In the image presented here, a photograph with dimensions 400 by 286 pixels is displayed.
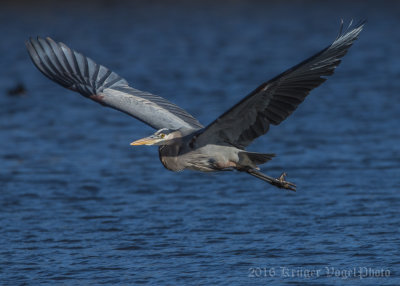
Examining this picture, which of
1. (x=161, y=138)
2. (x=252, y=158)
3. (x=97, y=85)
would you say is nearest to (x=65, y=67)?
(x=97, y=85)

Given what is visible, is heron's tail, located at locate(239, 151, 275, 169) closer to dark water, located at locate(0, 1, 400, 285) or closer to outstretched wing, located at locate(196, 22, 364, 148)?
outstretched wing, located at locate(196, 22, 364, 148)

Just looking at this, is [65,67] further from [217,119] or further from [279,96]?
[279,96]

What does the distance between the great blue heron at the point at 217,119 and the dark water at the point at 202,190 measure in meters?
1.00

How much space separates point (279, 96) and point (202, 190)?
427 centimetres

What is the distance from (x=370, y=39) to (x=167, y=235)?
18.9 metres

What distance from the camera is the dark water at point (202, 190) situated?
8516mm

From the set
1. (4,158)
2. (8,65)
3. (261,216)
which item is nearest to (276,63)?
(8,65)

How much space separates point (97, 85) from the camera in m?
9.55

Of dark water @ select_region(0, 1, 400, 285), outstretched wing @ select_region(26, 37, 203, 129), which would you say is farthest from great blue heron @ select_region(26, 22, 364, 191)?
dark water @ select_region(0, 1, 400, 285)

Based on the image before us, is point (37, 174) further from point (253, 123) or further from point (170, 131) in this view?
point (253, 123)

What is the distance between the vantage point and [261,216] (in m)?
10.2

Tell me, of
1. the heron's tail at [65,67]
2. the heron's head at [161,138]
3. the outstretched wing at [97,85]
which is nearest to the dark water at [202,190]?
the heron's head at [161,138]

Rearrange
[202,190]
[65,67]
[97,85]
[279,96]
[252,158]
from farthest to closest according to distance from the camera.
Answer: [202,190]
[97,85]
[65,67]
[252,158]
[279,96]

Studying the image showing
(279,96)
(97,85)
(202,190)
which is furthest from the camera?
(202,190)
